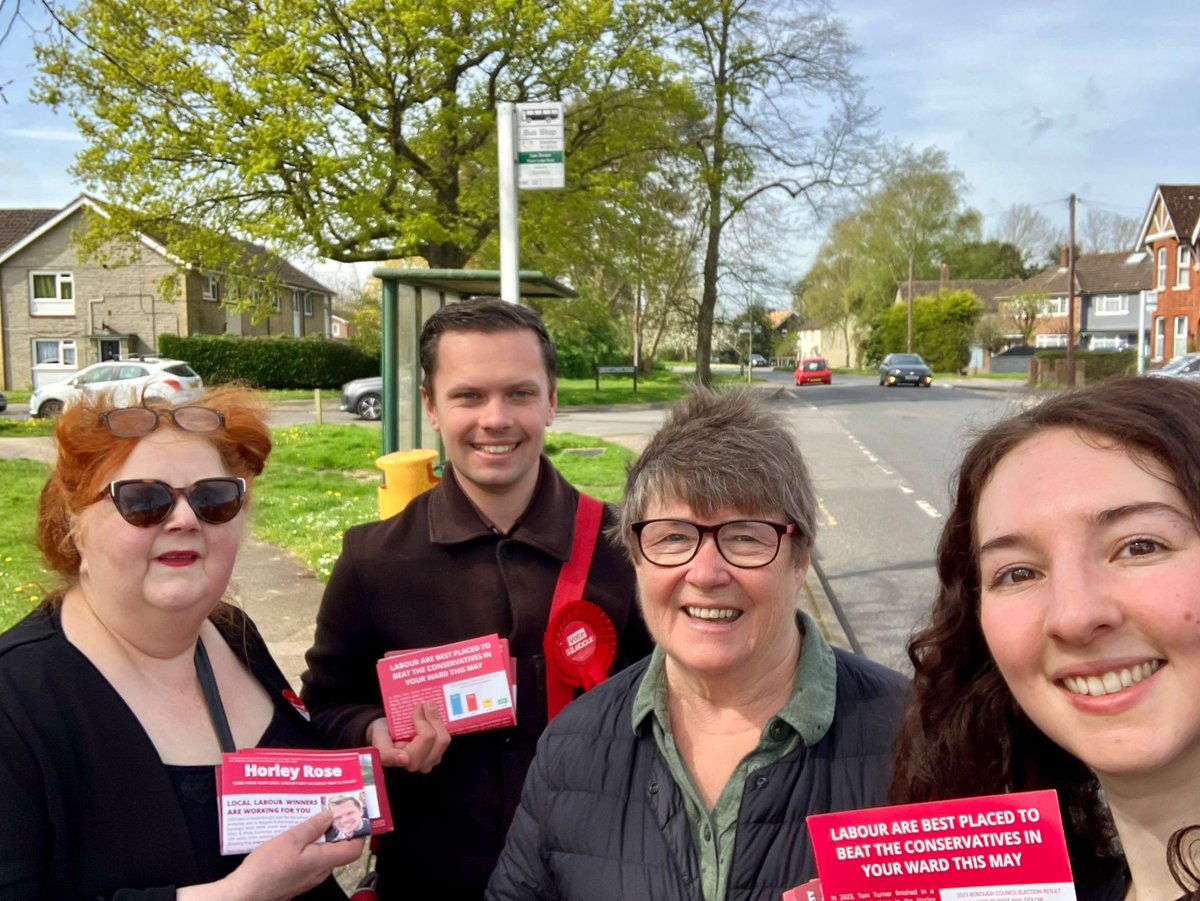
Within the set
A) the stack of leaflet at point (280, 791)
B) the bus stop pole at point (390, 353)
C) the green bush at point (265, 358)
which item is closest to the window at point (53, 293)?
the green bush at point (265, 358)

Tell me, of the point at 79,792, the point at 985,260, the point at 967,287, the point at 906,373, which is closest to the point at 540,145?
the point at 79,792

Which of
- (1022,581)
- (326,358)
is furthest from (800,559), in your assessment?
(326,358)

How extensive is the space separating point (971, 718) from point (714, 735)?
505 mm

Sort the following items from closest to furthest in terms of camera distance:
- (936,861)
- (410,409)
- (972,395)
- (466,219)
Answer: (936,861), (410,409), (466,219), (972,395)

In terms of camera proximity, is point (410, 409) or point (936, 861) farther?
point (410, 409)

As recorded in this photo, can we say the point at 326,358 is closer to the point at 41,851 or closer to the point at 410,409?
the point at 410,409

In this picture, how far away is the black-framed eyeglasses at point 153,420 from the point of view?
2139 mm

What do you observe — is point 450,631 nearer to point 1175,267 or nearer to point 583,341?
point 583,341

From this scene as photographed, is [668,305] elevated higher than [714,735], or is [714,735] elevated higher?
[668,305]

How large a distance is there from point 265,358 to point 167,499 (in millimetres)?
41130

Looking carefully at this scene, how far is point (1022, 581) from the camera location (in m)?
1.45

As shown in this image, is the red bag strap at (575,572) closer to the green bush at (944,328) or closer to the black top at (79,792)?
the black top at (79,792)

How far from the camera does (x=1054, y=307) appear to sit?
67.4 m

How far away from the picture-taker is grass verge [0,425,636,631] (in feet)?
27.9
